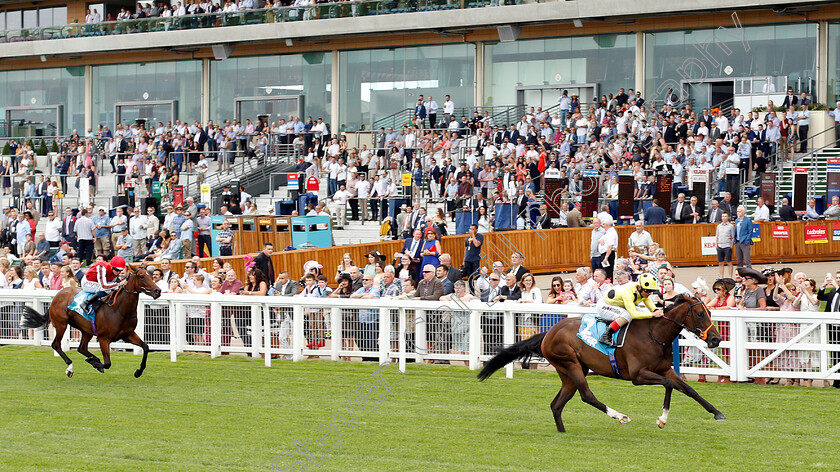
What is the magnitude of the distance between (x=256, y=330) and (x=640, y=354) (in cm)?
649

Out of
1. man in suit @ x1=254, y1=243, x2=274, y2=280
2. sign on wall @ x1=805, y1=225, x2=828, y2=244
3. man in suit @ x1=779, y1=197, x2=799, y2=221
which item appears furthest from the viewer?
man in suit @ x1=779, y1=197, x2=799, y2=221

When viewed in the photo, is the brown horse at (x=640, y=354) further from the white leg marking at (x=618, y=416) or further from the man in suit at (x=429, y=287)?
the man in suit at (x=429, y=287)

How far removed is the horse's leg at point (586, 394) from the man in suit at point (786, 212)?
15178 millimetres

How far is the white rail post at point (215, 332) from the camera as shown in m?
14.7

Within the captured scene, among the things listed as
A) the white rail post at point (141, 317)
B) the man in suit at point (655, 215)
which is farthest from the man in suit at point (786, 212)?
the white rail post at point (141, 317)

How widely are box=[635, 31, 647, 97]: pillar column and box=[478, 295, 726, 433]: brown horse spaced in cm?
2528

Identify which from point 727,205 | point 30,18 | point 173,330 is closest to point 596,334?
point 173,330

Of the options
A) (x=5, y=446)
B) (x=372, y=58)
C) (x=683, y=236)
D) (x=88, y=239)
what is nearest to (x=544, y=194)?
(x=683, y=236)

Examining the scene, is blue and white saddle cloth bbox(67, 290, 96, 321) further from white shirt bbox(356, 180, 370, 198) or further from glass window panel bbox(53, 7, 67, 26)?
glass window panel bbox(53, 7, 67, 26)

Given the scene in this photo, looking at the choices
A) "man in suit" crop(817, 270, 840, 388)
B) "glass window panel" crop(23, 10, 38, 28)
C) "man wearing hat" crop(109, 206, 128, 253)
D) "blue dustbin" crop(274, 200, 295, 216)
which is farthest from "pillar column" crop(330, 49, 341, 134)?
"man in suit" crop(817, 270, 840, 388)

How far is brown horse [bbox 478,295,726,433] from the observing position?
9.30 meters

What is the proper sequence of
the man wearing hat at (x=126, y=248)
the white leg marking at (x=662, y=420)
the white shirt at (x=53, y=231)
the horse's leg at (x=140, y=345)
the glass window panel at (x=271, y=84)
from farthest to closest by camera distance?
the glass window panel at (x=271, y=84)
the white shirt at (x=53, y=231)
the man wearing hat at (x=126, y=248)
the horse's leg at (x=140, y=345)
the white leg marking at (x=662, y=420)

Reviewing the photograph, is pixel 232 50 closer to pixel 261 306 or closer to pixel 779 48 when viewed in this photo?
pixel 779 48

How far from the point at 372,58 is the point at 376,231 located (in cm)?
1358
